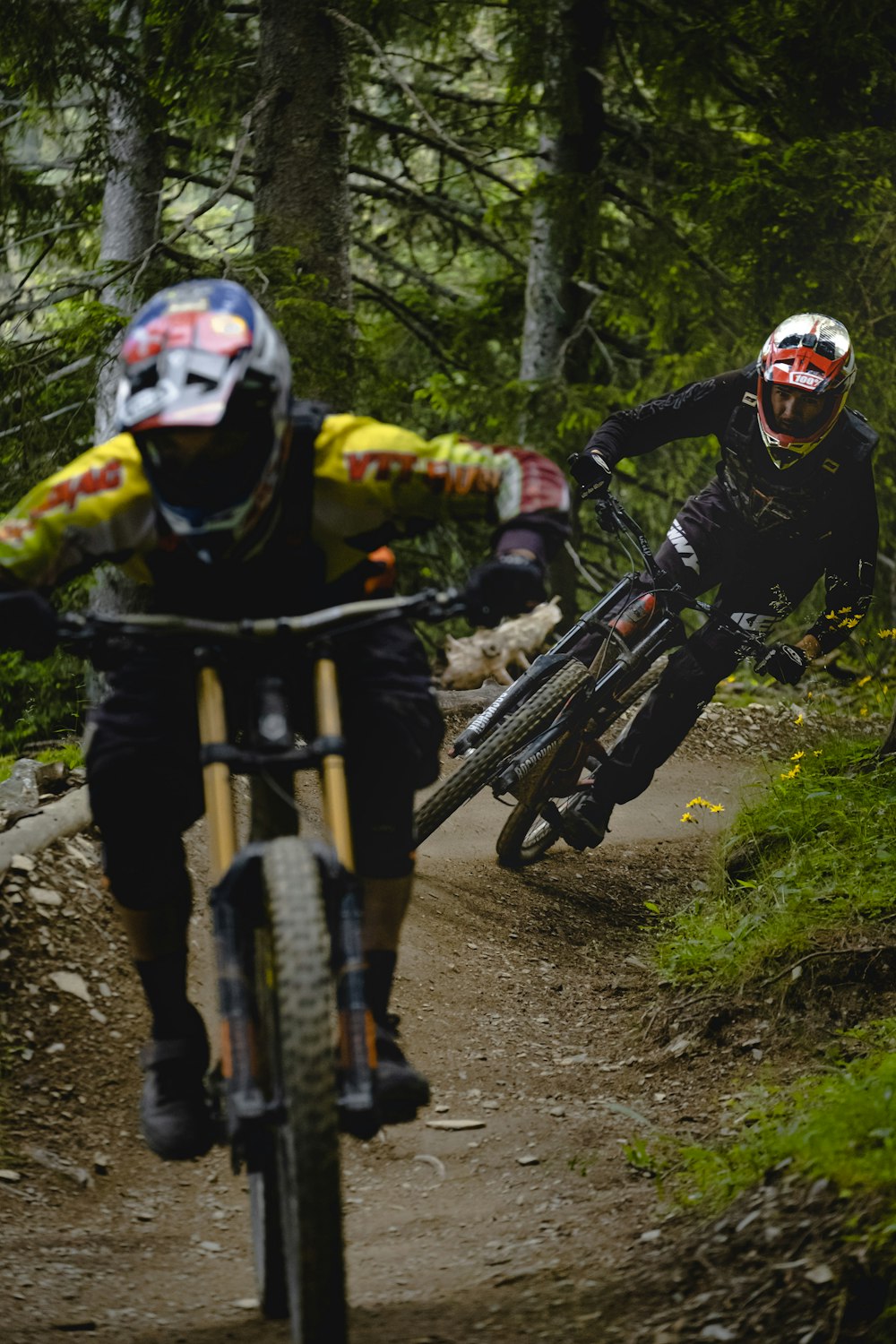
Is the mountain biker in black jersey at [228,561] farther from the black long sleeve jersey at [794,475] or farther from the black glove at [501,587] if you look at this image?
the black long sleeve jersey at [794,475]

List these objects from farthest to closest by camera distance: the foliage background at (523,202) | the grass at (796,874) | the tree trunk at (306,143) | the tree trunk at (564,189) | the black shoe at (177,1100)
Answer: the tree trunk at (564,189), the tree trunk at (306,143), the foliage background at (523,202), the grass at (796,874), the black shoe at (177,1100)

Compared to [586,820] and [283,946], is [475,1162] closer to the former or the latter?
[283,946]

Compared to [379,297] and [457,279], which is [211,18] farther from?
[457,279]

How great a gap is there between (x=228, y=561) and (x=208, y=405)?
0.45 meters

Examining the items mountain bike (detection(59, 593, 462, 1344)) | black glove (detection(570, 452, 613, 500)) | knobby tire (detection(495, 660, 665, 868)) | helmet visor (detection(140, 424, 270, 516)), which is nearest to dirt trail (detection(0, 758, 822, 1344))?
knobby tire (detection(495, 660, 665, 868))

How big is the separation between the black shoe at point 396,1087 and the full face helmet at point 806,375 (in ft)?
15.4

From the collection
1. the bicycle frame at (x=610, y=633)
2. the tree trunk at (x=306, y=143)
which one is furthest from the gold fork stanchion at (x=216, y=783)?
the tree trunk at (x=306, y=143)

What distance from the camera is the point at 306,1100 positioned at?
2.41 metres

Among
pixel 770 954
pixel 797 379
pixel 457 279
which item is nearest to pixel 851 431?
pixel 797 379

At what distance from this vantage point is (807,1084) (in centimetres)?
392

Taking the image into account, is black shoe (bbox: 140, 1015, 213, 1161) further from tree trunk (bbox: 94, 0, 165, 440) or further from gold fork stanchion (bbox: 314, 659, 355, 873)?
tree trunk (bbox: 94, 0, 165, 440)

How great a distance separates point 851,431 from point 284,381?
4623 millimetres

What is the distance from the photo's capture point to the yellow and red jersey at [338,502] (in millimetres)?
3021

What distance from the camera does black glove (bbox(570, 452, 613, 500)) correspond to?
6340 mm
